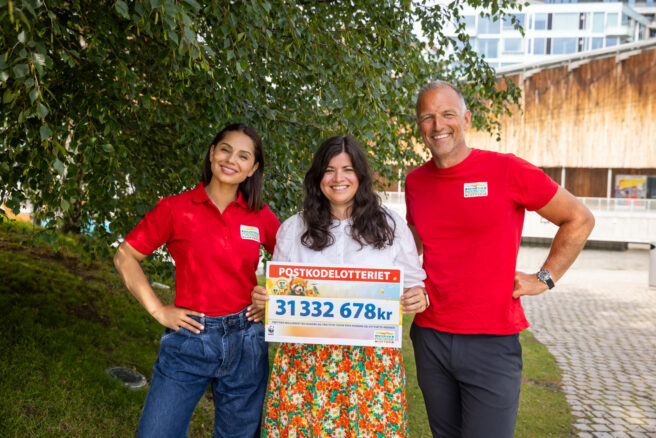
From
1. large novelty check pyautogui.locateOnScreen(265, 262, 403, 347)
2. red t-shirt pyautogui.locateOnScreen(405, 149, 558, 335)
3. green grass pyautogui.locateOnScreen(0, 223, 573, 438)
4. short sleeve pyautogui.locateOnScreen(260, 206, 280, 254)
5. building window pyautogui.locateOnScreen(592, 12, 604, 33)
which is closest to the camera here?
large novelty check pyautogui.locateOnScreen(265, 262, 403, 347)

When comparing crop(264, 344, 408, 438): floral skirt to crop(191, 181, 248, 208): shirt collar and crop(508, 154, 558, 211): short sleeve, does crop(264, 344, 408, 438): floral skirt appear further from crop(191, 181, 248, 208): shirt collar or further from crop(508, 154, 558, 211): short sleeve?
crop(508, 154, 558, 211): short sleeve

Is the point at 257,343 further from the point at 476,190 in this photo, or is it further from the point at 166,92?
the point at 166,92

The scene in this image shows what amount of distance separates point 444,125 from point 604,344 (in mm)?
9117

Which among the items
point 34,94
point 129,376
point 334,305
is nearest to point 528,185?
point 334,305

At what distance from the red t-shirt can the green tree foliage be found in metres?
1.28

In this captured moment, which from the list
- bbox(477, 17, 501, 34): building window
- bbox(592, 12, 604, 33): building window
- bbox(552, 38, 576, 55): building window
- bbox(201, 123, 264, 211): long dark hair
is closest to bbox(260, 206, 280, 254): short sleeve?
bbox(201, 123, 264, 211): long dark hair

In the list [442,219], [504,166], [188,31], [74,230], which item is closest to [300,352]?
[442,219]

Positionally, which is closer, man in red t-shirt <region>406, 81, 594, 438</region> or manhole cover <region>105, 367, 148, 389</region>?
man in red t-shirt <region>406, 81, 594, 438</region>

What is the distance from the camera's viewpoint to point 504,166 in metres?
2.91

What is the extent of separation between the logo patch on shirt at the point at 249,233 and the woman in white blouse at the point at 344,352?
5.9 inches

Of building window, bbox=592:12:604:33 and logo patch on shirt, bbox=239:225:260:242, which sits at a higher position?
building window, bbox=592:12:604:33

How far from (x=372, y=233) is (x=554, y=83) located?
34.6m

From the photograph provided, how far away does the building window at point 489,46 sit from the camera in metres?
64.8

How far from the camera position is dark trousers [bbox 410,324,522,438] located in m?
2.85
